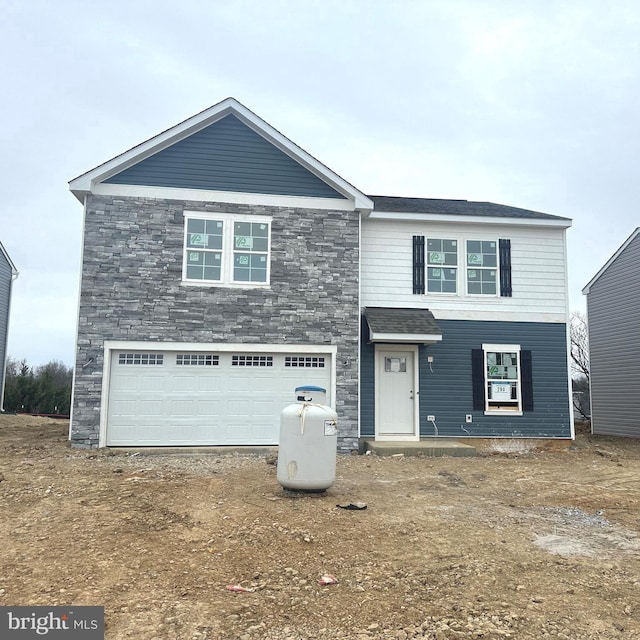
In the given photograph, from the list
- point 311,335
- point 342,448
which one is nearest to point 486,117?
point 311,335

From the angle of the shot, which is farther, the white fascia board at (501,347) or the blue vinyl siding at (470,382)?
the white fascia board at (501,347)

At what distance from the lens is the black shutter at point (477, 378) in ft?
40.7

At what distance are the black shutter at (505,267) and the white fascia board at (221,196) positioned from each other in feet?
12.9

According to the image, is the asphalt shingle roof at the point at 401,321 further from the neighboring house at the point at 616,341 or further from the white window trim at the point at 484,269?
the neighboring house at the point at 616,341

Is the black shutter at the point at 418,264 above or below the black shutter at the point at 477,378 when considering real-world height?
above

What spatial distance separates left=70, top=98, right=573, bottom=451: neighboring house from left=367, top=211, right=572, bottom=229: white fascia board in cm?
5

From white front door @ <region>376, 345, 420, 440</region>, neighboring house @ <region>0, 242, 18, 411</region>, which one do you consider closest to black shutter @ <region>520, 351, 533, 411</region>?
white front door @ <region>376, 345, 420, 440</region>

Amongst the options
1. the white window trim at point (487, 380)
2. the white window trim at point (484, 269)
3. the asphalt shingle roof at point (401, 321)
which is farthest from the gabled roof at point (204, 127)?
the white window trim at point (487, 380)

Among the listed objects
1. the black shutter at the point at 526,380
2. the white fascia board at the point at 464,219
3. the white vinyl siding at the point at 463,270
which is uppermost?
the white fascia board at the point at 464,219

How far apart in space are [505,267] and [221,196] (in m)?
7.01

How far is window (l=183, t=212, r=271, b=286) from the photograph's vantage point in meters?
11.5

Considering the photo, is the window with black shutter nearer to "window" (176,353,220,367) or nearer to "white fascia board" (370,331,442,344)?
"white fascia board" (370,331,442,344)

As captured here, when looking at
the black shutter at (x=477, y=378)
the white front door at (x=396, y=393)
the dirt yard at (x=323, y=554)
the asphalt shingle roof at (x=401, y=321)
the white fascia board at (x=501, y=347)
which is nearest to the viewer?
the dirt yard at (x=323, y=554)

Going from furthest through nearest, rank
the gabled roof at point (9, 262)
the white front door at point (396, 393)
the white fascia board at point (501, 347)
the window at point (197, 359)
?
the gabled roof at point (9, 262)
the white fascia board at point (501, 347)
the white front door at point (396, 393)
the window at point (197, 359)
